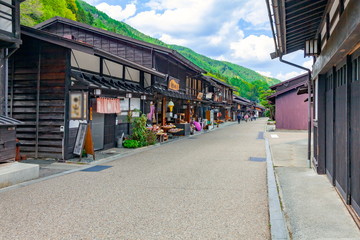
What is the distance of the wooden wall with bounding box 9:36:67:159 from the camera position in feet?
36.6

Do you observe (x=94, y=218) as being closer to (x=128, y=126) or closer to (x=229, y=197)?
(x=229, y=197)

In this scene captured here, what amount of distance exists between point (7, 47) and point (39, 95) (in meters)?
2.59

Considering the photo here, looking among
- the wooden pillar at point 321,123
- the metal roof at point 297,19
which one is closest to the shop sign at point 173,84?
the metal roof at point 297,19

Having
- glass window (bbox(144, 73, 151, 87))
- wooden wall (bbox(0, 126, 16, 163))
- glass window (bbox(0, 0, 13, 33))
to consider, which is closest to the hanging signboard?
wooden wall (bbox(0, 126, 16, 163))

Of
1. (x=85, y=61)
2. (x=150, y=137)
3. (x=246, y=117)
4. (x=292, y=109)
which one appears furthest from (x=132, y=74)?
(x=246, y=117)

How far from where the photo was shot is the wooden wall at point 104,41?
2161cm

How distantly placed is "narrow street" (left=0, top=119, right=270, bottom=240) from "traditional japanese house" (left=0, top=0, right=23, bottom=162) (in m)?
1.46

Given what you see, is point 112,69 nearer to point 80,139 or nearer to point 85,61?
point 85,61

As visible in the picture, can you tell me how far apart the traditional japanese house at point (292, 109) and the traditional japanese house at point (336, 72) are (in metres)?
20.2

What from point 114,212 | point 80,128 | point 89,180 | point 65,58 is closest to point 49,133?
point 80,128

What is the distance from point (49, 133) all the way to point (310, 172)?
9.37 meters

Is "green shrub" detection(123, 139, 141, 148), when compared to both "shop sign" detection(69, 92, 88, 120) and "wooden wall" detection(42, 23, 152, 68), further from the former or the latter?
"wooden wall" detection(42, 23, 152, 68)

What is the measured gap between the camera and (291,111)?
29734 mm

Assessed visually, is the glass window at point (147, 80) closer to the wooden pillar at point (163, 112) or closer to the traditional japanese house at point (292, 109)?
the wooden pillar at point (163, 112)
